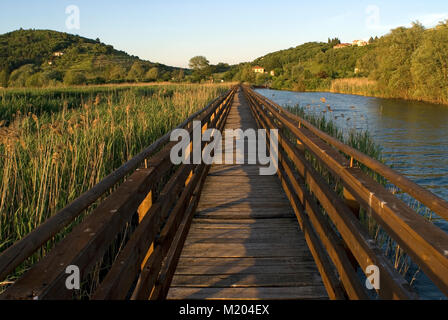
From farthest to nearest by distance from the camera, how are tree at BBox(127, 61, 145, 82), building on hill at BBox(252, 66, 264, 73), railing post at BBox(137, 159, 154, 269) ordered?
building on hill at BBox(252, 66, 264, 73)
tree at BBox(127, 61, 145, 82)
railing post at BBox(137, 159, 154, 269)

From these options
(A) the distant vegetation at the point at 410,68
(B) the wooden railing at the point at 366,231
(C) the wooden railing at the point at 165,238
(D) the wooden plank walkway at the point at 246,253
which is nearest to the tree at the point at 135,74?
(A) the distant vegetation at the point at 410,68

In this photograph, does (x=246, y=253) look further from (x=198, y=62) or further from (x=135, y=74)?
(x=198, y=62)

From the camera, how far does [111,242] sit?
1861 millimetres

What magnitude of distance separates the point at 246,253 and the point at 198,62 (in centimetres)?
11368

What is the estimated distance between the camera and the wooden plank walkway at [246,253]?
2941mm

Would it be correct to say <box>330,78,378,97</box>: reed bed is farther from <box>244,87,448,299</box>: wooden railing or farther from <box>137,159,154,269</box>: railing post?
<box>137,159,154,269</box>: railing post

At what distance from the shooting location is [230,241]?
3.91 meters

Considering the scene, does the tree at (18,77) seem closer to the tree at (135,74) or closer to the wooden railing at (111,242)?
the tree at (135,74)

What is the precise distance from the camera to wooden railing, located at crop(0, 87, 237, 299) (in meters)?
1.20

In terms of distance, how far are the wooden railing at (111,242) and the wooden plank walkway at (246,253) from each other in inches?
11.0

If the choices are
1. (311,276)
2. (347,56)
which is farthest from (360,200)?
(347,56)

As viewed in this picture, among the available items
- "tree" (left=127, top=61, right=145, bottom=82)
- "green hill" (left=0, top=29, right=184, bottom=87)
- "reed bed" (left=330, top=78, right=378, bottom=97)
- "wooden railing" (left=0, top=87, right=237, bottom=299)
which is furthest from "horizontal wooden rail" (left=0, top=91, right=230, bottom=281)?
"green hill" (left=0, top=29, right=184, bottom=87)

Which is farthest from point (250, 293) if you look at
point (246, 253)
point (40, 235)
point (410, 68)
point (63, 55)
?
point (63, 55)

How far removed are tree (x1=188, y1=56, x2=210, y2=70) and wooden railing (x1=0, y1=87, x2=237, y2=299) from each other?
368 feet
